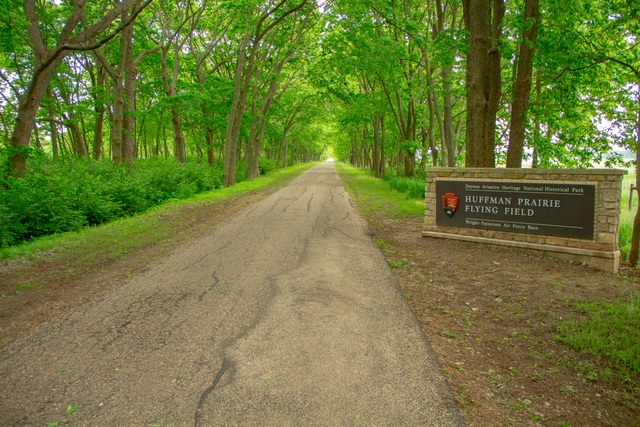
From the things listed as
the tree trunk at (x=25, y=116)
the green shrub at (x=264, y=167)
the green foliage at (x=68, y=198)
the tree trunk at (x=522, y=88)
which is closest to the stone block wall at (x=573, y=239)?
the tree trunk at (x=522, y=88)

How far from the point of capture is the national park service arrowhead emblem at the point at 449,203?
8555mm

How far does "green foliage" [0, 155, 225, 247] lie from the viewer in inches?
341

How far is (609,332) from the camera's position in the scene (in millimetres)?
3969

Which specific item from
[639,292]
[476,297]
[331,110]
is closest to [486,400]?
[476,297]

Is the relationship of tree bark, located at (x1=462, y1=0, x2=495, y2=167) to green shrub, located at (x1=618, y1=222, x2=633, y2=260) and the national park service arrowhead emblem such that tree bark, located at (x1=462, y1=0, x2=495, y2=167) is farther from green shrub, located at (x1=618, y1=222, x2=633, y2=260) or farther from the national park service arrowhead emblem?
green shrub, located at (x1=618, y1=222, x2=633, y2=260)

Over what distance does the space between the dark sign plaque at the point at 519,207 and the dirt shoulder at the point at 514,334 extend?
1.96 feet

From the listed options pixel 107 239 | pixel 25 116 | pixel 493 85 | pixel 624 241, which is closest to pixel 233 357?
pixel 107 239

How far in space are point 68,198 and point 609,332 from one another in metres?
11.2

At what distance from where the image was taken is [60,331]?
3990 millimetres

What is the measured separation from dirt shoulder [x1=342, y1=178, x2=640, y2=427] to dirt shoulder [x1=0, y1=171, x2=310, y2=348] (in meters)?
4.39

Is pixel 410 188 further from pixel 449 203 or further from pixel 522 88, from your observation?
pixel 449 203

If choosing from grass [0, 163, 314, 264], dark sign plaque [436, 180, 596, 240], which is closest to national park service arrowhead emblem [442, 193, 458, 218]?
dark sign plaque [436, 180, 596, 240]

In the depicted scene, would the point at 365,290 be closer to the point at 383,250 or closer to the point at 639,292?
the point at 383,250

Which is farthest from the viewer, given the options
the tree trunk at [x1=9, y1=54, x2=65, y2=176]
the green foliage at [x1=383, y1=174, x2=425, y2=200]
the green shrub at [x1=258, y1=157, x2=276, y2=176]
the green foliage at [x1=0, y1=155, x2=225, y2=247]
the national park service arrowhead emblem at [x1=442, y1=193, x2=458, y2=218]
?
the green shrub at [x1=258, y1=157, x2=276, y2=176]
